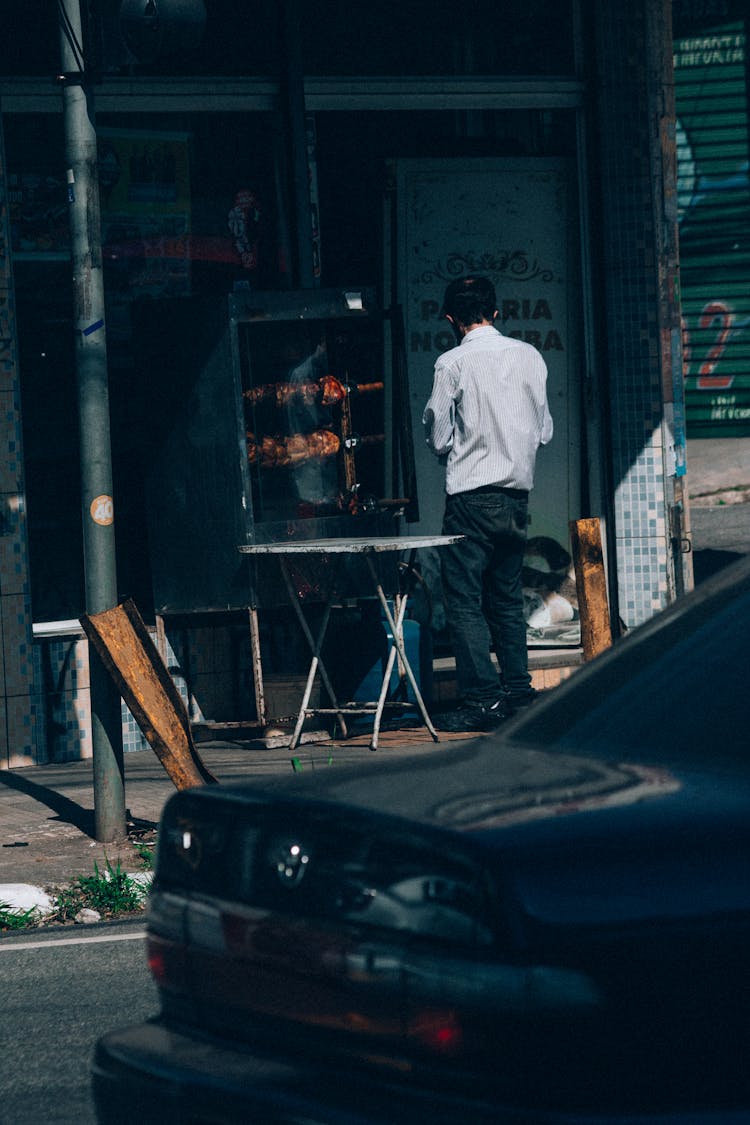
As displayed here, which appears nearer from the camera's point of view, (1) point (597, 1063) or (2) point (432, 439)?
(1) point (597, 1063)

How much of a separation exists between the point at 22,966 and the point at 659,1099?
3595mm

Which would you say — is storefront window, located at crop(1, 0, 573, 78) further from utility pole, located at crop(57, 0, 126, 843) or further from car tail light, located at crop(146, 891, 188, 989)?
car tail light, located at crop(146, 891, 188, 989)

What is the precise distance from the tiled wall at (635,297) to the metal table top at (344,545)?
207 cm

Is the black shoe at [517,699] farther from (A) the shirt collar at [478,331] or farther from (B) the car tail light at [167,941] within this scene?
(B) the car tail light at [167,941]

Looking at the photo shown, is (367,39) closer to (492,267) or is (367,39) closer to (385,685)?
(492,267)

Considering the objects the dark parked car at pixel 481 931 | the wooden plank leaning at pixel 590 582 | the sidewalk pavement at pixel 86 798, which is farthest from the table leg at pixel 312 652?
the dark parked car at pixel 481 931

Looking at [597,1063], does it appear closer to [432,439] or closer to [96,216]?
[96,216]

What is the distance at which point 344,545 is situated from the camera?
8.28m

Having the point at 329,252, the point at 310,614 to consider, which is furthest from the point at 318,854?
the point at 329,252

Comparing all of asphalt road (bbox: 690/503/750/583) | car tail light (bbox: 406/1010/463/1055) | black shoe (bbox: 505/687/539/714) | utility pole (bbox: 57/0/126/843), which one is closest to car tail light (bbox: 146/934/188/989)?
car tail light (bbox: 406/1010/463/1055)

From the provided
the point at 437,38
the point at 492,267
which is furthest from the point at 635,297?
the point at 437,38

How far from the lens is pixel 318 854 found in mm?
2750

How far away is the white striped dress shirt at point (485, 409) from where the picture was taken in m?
8.62

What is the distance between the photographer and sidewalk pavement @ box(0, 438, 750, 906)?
6.80 meters
